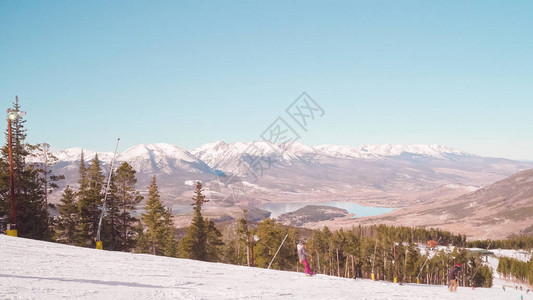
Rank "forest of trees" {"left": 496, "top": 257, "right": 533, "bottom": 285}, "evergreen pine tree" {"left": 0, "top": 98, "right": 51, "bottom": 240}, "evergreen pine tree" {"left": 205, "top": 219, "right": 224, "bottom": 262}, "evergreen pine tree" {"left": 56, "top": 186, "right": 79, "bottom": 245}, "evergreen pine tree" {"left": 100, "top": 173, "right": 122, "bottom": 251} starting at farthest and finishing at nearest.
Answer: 1. "forest of trees" {"left": 496, "top": 257, "right": 533, "bottom": 285}
2. "evergreen pine tree" {"left": 205, "top": 219, "right": 224, "bottom": 262}
3. "evergreen pine tree" {"left": 56, "top": 186, "right": 79, "bottom": 245}
4. "evergreen pine tree" {"left": 100, "top": 173, "right": 122, "bottom": 251}
5. "evergreen pine tree" {"left": 0, "top": 98, "right": 51, "bottom": 240}

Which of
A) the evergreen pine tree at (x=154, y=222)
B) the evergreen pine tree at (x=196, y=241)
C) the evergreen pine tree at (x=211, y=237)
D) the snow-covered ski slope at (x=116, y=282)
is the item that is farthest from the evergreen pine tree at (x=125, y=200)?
the snow-covered ski slope at (x=116, y=282)

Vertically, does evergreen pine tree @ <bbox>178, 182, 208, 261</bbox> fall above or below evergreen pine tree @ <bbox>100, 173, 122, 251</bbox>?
below

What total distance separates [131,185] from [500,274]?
160 m

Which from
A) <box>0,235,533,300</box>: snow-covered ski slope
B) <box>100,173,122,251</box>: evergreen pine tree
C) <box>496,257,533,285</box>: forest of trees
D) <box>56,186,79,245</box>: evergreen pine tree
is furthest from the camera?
<box>496,257,533,285</box>: forest of trees

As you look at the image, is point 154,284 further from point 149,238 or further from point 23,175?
point 149,238

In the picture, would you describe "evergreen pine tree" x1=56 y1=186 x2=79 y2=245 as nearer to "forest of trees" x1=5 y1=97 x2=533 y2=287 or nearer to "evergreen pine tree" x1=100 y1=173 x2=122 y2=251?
"forest of trees" x1=5 y1=97 x2=533 y2=287

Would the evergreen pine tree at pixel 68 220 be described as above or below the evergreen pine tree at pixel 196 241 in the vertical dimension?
above

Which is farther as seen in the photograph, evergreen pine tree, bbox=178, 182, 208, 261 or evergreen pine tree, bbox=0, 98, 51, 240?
evergreen pine tree, bbox=178, 182, 208, 261

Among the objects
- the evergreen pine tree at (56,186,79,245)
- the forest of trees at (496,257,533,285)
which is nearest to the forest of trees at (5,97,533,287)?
the evergreen pine tree at (56,186,79,245)

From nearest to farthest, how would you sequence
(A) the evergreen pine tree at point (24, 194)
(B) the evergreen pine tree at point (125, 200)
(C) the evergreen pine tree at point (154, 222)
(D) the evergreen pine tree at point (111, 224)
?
(A) the evergreen pine tree at point (24, 194) → (D) the evergreen pine tree at point (111, 224) → (B) the evergreen pine tree at point (125, 200) → (C) the evergreen pine tree at point (154, 222)

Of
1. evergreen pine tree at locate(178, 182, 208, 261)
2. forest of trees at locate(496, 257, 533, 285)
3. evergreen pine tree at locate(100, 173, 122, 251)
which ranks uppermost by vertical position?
evergreen pine tree at locate(100, 173, 122, 251)

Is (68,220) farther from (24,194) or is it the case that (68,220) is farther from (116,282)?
(116,282)

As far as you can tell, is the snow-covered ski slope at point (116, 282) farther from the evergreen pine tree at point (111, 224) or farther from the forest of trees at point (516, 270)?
the forest of trees at point (516, 270)

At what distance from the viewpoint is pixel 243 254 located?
270 ft
